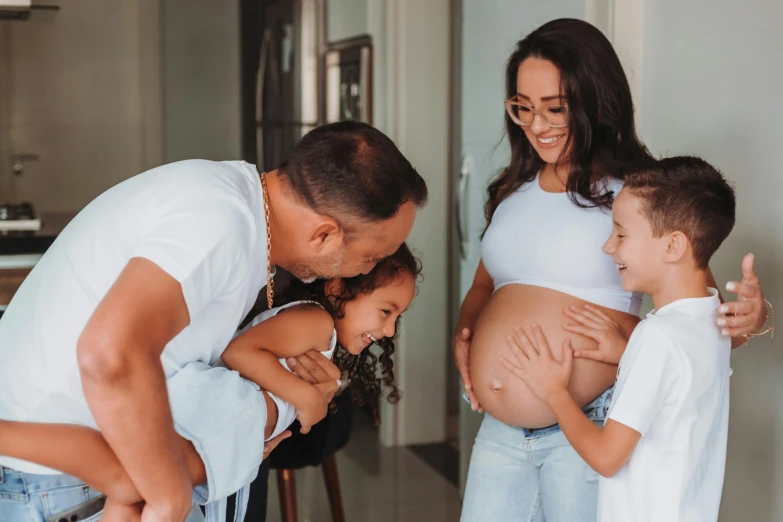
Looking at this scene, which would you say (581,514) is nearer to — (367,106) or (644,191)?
(644,191)

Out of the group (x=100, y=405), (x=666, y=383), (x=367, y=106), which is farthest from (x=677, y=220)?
(x=367, y=106)

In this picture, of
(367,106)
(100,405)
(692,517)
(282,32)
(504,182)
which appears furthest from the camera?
(282,32)

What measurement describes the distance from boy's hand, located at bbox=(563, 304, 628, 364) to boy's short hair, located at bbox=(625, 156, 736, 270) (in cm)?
22

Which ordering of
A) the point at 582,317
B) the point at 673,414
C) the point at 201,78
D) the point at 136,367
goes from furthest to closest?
the point at 201,78 → the point at 582,317 → the point at 673,414 → the point at 136,367

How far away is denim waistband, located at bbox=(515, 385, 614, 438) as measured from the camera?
1.65m

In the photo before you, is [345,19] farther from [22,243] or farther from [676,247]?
[676,247]

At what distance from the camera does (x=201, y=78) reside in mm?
4500

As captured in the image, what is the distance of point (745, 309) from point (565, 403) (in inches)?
13.1

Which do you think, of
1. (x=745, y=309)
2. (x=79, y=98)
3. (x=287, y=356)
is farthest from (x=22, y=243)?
(x=745, y=309)

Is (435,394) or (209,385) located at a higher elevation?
(209,385)

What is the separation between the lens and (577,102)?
168cm

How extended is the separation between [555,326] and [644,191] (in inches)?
13.1

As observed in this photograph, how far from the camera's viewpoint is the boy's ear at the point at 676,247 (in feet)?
4.60

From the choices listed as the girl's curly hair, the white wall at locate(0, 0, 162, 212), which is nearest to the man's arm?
the girl's curly hair
